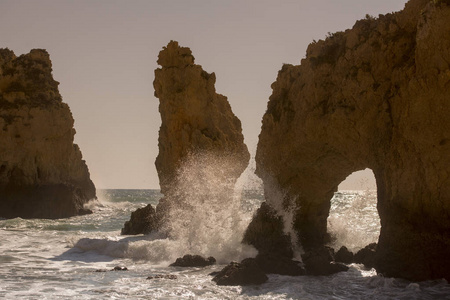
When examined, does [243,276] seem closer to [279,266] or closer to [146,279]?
[279,266]

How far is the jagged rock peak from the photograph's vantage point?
1230 inches

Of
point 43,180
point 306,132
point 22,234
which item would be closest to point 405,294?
point 306,132

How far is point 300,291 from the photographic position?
1327cm

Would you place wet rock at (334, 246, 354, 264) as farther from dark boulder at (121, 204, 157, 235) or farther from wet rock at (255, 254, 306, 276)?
dark boulder at (121, 204, 157, 235)

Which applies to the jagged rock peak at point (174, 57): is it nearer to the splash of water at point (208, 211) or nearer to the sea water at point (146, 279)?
the splash of water at point (208, 211)

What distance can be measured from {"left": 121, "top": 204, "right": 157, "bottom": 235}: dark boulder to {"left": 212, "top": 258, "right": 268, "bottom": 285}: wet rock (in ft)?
50.7

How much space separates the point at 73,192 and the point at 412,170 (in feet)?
129

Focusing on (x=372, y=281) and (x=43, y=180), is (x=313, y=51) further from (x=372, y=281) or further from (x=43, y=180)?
(x=43, y=180)

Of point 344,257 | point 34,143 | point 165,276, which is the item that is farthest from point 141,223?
point 34,143

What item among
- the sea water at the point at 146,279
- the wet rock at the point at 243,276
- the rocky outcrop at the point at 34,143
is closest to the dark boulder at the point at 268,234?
the sea water at the point at 146,279

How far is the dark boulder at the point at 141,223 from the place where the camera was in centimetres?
2942

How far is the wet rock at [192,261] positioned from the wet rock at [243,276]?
312cm

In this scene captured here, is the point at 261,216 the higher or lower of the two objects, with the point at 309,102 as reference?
lower

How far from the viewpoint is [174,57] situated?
103ft
